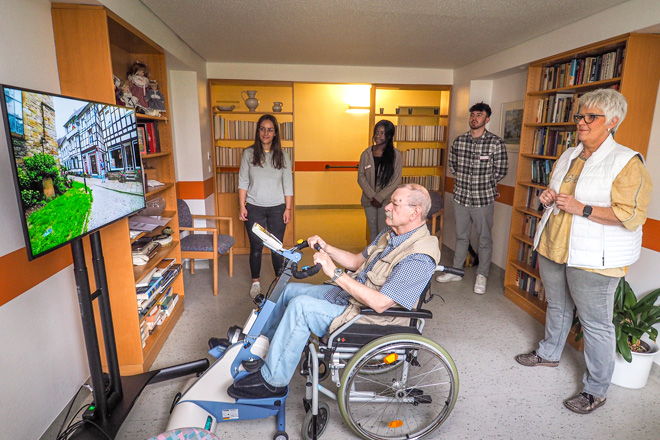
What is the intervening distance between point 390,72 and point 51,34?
3.53 m

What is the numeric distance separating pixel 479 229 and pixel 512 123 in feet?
3.88

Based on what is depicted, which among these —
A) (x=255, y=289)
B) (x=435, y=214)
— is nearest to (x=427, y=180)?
(x=435, y=214)

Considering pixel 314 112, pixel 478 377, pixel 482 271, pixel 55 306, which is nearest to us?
pixel 55 306

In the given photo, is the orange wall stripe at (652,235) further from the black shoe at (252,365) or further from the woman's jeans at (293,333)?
the black shoe at (252,365)

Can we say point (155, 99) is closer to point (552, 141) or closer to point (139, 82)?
point (139, 82)

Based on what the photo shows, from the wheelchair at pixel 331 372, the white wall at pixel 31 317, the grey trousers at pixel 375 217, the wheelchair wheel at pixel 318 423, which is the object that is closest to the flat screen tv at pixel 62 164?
the white wall at pixel 31 317

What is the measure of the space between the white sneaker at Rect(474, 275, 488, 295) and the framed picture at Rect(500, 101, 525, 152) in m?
1.33

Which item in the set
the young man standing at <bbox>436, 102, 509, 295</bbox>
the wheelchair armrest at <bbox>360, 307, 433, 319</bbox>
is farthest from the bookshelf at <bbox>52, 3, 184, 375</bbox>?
the young man standing at <bbox>436, 102, 509, 295</bbox>

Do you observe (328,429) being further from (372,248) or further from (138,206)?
(138,206)

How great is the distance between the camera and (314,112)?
24.5ft

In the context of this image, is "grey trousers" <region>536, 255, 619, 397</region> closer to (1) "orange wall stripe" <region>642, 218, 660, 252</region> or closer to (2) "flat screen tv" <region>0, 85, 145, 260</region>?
(1) "orange wall stripe" <region>642, 218, 660, 252</region>

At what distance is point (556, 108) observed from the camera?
10.5ft

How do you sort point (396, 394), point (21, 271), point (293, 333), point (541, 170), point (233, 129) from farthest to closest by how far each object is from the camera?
point (233, 129), point (541, 170), point (396, 394), point (293, 333), point (21, 271)

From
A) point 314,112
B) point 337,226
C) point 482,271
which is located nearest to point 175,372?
point 482,271
